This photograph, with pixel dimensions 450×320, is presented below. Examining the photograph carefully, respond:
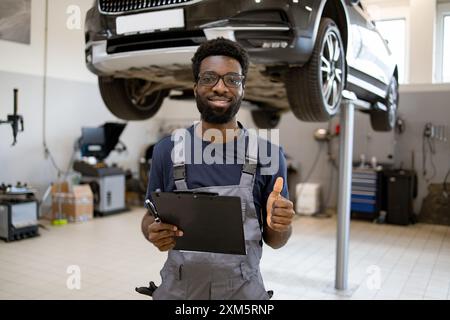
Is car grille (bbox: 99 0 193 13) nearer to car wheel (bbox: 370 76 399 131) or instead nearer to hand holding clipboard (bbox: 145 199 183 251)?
hand holding clipboard (bbox: 145 199 183 251)

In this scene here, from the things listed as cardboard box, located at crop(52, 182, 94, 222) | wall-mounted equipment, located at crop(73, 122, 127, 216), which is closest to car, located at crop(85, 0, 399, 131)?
cardboard box, located at crop(52, 182, 94, 222)

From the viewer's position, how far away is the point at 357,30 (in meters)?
3.15

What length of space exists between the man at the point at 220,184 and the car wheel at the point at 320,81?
1219 millimetres

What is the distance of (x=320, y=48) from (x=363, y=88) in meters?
1.27

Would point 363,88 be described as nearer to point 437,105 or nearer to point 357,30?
point 357,30

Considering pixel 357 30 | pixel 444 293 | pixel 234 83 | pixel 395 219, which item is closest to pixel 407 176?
pixel 395 219

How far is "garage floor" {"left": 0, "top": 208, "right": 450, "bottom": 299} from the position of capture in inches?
127

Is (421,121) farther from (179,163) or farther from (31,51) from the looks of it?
(179,163)

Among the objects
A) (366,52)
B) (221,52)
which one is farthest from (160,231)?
(366,52)

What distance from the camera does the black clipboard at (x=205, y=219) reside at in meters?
1.04

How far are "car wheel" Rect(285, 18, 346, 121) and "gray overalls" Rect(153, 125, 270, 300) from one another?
1.32 metres

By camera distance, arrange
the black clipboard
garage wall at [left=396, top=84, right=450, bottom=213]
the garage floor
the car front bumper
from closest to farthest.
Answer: the black clipboard, the car front bumper, the garage floor, garage wall at [left=396, top=84, right=450, bottom=213]

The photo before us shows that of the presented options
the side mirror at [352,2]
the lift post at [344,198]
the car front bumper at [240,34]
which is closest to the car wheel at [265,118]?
the lift post at [344,198]

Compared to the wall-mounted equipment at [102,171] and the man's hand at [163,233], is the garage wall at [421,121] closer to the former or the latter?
the wall-mounted equipment at [102,171]
